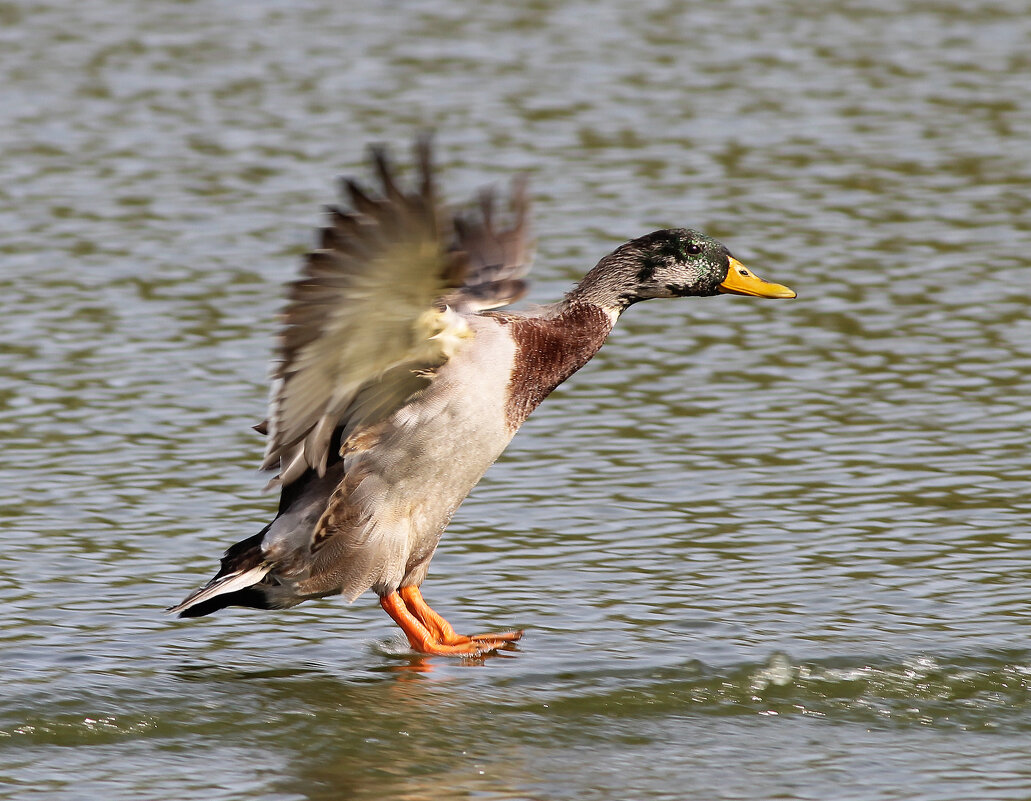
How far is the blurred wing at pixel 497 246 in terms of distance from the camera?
7.84 meters

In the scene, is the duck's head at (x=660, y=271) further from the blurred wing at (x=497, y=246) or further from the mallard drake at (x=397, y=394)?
the blurred wing at (x=497, y=246)

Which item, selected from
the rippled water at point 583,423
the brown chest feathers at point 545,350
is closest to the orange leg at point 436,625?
the rippled water at point 583,423

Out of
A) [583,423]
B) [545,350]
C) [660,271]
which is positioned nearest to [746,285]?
[660,271]

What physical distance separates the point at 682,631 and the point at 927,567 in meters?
1.27

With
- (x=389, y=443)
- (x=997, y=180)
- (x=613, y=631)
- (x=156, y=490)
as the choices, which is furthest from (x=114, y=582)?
(x=997, y=180)

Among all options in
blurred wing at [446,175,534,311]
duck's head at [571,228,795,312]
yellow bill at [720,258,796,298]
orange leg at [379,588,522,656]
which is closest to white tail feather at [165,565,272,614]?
orange leg at [379,588,522,656]

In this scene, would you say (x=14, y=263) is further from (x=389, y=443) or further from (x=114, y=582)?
(x=389, y=443)

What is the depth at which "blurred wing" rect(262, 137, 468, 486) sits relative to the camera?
6.15 metres

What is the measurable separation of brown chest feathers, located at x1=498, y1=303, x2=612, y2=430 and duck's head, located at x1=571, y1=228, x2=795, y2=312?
14 cm

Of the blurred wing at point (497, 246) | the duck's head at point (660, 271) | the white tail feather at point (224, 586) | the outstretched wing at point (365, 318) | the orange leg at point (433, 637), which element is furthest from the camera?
the blurred wing at point (497, 246)

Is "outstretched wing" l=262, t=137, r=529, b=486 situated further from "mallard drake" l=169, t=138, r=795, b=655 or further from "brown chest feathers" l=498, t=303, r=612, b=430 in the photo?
"brown chest feathers" l=498, t=303, r=612, b=430

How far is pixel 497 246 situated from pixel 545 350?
1060mm

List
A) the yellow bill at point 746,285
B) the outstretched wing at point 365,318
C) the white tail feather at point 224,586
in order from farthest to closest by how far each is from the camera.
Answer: the yellow bill at point 746,285, the white tail feather at point 224,586, the outstretched wing at point 365,318

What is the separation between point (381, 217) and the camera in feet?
20.2
